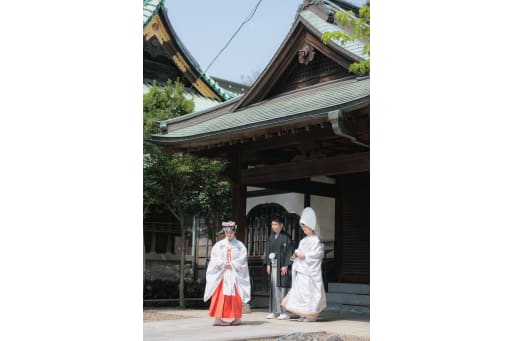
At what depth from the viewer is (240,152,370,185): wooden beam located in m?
7.07

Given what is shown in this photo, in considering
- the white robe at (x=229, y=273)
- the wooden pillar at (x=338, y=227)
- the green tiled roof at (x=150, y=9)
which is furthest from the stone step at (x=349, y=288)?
the green tiled roof at (x=150, y=9)

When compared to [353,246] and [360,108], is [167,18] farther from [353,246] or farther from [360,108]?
[360,108]

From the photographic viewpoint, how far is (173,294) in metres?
10.1

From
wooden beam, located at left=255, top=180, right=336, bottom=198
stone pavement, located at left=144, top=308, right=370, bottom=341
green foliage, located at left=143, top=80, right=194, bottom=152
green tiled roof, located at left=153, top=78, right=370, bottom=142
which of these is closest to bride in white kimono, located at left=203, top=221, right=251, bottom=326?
stone pavement, located at left=144, top=308, right=370, bottom=341

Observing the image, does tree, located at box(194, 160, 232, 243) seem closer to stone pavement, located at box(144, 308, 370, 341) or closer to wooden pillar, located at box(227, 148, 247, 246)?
wooden pillar, located at box(227, 148, 247, 246)

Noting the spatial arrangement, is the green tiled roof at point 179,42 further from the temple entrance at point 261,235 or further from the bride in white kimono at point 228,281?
the bride in white kimono at point 228,281

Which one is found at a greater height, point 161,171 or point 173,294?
point 161,171

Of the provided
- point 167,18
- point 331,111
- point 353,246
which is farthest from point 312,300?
point 167,18

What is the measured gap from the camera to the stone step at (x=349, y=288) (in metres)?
8.98

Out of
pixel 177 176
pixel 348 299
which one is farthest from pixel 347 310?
pixel 177 176

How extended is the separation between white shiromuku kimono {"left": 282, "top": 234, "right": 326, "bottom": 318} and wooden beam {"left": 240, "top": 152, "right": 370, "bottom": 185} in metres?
0.93

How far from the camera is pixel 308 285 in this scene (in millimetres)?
6723

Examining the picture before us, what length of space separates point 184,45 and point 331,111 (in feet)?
27.7

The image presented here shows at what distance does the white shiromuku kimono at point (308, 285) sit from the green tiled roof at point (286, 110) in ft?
4.73
